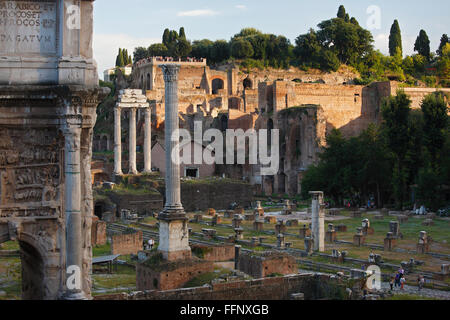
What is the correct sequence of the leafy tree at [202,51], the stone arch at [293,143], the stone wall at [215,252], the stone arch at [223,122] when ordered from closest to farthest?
the stone wall at [215,252], the stone arch at [293,143], the stone arch at [223,122], the leafy tree at [202,51]

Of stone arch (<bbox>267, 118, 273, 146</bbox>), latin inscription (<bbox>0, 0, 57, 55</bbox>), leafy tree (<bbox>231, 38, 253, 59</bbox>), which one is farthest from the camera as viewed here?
leafy tree (<bbox>231, 38, 253, 59</bbox>)

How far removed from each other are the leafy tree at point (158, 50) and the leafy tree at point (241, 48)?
8499 millimetres

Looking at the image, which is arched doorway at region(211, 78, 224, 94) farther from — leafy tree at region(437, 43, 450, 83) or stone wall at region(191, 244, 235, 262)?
stone wall at region(191, 244, 235, 262)

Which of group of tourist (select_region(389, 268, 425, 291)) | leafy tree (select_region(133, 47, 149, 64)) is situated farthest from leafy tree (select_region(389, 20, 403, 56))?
group of tourist (select_region(389, 268, 425, 291))

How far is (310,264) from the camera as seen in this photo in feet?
83.1

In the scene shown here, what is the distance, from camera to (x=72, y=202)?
11.4 meters

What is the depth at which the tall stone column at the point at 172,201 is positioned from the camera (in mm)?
19984

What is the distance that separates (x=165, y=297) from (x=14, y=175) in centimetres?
602

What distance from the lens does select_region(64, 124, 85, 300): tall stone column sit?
11367 millimetres

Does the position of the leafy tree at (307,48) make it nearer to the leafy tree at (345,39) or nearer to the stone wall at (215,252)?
the leafy tree at (345,39)

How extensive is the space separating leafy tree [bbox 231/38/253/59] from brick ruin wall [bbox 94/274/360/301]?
6169 centimetres

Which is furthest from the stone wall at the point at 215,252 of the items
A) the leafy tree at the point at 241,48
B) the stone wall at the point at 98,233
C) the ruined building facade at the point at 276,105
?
the leafy tree at the point at 241,48

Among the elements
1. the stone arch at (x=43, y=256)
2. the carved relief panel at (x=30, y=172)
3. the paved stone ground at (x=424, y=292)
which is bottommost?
the paved stone ground at (x=424, y=292)

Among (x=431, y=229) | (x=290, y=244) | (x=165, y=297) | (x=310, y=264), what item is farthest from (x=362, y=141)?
(x=165, y=297)
